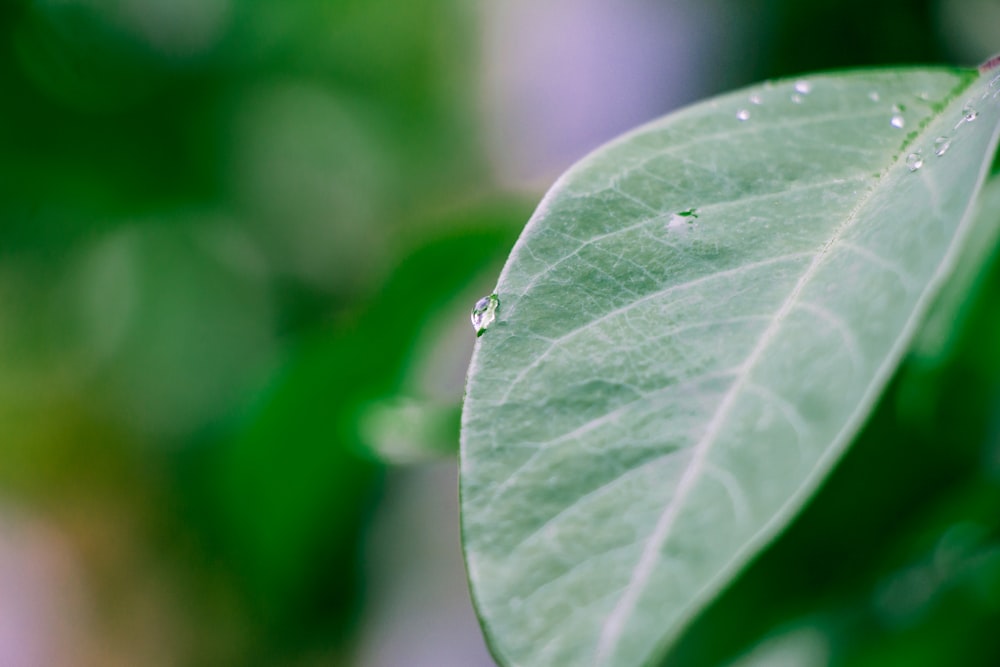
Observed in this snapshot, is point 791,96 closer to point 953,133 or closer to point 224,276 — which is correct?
point 953,133

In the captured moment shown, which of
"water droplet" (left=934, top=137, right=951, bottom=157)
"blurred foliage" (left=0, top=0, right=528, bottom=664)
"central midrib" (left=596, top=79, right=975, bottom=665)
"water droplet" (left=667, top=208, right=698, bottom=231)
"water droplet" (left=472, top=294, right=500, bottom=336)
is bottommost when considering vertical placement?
"blurred foliage" (left=0, top=0, right=528, bottom=664)

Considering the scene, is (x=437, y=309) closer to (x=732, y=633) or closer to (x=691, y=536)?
(x=732, y=633)

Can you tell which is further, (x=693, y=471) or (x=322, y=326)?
(x=322, y=326)

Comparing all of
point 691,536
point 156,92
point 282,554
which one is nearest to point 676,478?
point 691,536

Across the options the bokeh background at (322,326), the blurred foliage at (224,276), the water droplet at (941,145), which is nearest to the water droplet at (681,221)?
the water droplet at (941,145)

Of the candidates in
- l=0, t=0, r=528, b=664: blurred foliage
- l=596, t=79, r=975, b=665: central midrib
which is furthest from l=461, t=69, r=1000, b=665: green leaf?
l=0, t=0, r=528, b=664: blurred foliage

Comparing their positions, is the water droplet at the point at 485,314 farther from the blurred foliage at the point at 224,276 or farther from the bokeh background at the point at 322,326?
the blurred foliage at the point at 224,276

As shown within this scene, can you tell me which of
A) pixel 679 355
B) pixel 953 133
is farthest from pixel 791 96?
pixel 679 355

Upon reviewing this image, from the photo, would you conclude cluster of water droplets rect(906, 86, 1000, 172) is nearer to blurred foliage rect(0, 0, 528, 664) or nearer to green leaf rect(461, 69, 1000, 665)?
green leaf rect(461, 69, 1000, 665)
